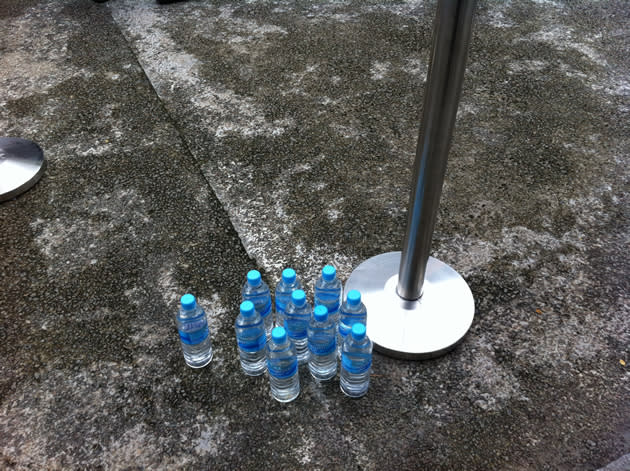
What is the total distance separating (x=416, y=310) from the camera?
1848 mm

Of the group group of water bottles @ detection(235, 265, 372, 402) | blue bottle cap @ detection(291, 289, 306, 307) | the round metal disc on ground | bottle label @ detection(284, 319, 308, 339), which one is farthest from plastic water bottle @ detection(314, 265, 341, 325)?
the round metal disc on ground

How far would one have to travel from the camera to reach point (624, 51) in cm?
327

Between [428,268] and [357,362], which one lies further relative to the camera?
[428,268]

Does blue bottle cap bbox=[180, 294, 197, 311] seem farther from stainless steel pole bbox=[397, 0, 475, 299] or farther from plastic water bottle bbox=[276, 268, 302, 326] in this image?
stainless steel pole bbox=[397, 0, 475, 299]

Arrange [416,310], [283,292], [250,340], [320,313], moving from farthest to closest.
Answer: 1. [416,310]
2. [283,292]
3. [250,340]
4. [320,313]

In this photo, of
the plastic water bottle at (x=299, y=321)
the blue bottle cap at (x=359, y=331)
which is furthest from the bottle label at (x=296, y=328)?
the blue bottle cap at (x=359, y=331)

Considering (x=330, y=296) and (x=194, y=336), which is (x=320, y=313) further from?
(x=194, y=336)

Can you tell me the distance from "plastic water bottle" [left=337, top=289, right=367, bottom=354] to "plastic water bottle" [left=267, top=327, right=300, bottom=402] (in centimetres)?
17

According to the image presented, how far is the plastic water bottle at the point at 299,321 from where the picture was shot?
155cm

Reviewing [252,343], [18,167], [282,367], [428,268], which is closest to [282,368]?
[282,367]

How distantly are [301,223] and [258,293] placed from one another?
62cm

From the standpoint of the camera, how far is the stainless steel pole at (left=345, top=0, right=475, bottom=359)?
1269 mm

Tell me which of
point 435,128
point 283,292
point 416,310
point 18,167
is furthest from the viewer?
point 18,167

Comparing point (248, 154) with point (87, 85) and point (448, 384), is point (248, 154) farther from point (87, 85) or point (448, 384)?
point (448, 384)
